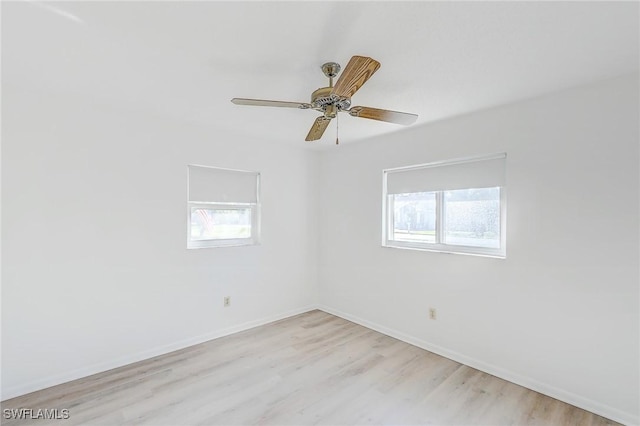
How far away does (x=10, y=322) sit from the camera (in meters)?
2.21

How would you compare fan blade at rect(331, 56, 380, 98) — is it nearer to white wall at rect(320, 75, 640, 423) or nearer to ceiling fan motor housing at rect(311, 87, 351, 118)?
ceiling fan motor housing at rect(311, 87, 351, 118)

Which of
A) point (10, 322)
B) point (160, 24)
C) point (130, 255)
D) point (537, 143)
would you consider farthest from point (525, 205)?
point (10, 322)

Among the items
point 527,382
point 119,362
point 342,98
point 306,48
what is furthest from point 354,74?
point 119,362

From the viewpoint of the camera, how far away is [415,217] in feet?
11.1

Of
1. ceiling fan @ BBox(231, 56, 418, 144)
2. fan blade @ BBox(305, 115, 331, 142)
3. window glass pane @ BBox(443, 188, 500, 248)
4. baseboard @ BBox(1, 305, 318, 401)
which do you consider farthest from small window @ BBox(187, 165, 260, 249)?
window glass pane @ BBox(443, 188, 500, 248)

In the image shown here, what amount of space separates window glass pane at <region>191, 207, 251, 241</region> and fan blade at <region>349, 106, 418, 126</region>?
2138mm

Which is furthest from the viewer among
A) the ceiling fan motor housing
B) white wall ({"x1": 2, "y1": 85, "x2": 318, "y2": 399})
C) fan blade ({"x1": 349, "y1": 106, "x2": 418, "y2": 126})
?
white wall ({"x1": 2, "y1": 85, "x2": 318, "y2": 399})

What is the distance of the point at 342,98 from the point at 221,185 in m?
2.10

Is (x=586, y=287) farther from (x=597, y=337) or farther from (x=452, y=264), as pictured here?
(x=452, y=264)

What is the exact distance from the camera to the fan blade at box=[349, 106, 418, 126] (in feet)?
6.40

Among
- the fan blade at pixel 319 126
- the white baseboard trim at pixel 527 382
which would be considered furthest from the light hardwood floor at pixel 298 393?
the fan blade at pixel 319 126

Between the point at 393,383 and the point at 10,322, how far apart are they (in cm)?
298

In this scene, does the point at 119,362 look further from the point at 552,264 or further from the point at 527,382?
the point at 552,264

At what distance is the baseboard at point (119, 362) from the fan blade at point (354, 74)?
286cm
